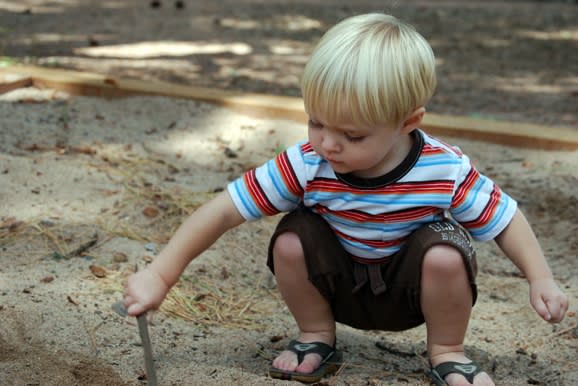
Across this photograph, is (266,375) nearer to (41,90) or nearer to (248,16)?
(41,90)

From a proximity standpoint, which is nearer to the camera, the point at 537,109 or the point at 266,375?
the point at 266,375

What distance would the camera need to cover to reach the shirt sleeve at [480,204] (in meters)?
1.97

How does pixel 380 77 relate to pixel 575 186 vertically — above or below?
above

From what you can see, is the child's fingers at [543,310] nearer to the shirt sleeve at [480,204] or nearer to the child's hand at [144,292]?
the shirt sleeve at [480,204]

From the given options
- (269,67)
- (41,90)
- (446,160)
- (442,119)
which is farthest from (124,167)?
(269,67)

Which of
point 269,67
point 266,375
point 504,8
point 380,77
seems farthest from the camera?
point 504,8

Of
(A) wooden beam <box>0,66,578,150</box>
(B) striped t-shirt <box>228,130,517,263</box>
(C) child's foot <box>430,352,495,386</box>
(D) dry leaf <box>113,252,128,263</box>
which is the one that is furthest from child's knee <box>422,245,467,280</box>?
(A) wooden beam <box>0,66,578,150</box>

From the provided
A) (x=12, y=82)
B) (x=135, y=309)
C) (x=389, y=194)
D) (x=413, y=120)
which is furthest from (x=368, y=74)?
(x=12, y=82)

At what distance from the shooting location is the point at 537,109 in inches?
179

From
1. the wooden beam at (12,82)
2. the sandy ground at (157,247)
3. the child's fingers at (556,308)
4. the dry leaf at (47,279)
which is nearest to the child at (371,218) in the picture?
the child's fingers at (556,308)

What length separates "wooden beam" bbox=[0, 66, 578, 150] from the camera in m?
3.56

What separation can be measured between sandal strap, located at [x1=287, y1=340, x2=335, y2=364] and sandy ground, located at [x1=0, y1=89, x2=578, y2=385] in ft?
0.21

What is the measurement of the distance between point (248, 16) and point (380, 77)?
199 inches

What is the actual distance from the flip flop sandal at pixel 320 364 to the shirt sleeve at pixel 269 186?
357mm
